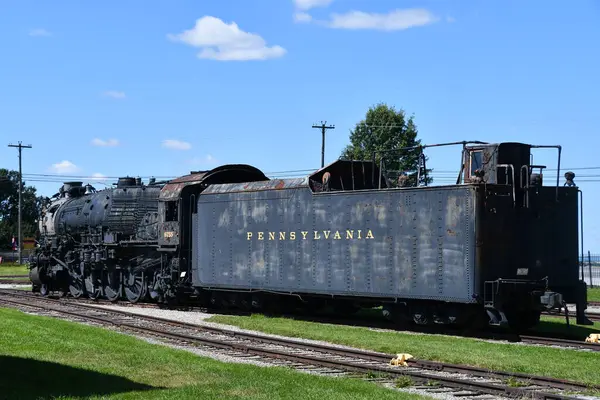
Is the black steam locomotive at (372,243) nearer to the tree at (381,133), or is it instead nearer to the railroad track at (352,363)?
the railroad track at (352,363)

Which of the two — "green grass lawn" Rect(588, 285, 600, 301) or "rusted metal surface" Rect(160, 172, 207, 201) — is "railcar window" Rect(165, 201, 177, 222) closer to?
"rusted metal surface" Rect(160, 172, 207, 201)

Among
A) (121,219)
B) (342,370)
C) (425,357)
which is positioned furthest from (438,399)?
(121,219)

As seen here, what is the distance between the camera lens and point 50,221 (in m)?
35.6

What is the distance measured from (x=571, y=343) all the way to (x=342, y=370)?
5.56 m

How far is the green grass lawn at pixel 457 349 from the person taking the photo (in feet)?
45.0

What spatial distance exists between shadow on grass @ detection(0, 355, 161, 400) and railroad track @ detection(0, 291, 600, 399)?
137 inches

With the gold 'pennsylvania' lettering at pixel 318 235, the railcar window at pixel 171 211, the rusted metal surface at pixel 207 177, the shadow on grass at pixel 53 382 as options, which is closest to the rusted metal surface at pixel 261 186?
the rusted metal surface at pixel 207 177

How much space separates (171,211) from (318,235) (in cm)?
712

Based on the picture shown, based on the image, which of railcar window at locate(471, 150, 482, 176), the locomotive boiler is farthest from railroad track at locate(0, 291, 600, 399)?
the locomotive boiler

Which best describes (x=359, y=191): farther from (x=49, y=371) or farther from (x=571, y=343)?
(x=49, y=371)

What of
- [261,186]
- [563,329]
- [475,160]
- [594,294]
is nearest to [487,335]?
[563,329]

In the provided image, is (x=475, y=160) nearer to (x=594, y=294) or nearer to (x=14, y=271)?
(x=594, y=294)

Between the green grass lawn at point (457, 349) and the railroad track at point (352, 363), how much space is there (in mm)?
777

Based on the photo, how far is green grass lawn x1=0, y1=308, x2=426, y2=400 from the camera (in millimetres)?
11047
